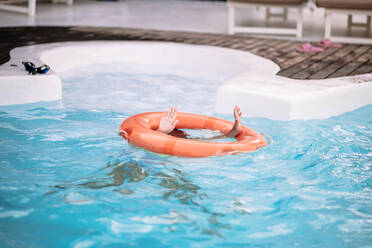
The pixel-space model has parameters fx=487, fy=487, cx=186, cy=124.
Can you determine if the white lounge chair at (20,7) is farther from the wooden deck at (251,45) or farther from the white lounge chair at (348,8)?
the white lounge chair at (348,8)

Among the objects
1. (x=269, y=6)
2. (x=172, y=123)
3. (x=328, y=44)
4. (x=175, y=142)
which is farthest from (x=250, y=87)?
(x=269, y=6)

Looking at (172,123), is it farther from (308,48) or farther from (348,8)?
(348,8)

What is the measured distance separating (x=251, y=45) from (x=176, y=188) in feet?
11.4

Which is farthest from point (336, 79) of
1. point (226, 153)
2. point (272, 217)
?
point (272, 217)

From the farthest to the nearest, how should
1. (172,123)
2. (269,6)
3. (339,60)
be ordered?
(269,6) → (339,60) → (172,123)

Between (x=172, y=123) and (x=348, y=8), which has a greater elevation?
(x=348, y=8)

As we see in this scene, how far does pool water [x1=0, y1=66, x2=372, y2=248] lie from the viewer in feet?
6.95

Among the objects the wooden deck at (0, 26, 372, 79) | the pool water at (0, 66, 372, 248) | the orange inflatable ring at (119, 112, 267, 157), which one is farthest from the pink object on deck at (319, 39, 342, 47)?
the orange inflatable ring at (119, 112, 267, 157)

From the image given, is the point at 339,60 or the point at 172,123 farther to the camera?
the point at 339,60

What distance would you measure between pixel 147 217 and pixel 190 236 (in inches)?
9.3

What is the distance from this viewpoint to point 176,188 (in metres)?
2.46

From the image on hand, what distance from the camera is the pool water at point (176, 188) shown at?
2117mm

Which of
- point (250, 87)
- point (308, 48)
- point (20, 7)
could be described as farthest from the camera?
point (20, 7)

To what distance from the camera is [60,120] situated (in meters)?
3.53
